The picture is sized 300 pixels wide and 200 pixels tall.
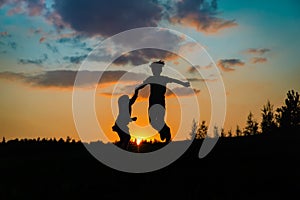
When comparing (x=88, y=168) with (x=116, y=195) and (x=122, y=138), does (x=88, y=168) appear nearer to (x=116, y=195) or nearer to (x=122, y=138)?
(x=122, y=138)

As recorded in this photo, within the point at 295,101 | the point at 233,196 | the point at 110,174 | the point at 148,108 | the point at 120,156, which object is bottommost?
the point at 233,196

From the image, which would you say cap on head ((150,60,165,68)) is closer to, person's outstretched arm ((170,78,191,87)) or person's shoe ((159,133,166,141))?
person's outstretched arm ((170,78,191,87))

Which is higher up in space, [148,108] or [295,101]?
[295,101]

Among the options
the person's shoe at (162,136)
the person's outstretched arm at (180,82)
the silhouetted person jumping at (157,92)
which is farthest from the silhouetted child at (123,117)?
the person's outstretched arm at (180,82)

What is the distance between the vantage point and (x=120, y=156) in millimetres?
17344

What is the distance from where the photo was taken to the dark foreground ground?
439 inches

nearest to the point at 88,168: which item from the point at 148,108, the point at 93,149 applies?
the point at 148,108

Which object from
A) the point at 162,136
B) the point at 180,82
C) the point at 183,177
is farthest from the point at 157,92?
the point at 183,177

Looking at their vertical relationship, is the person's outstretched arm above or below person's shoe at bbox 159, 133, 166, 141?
above

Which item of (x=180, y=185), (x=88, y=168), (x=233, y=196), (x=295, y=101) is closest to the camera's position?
(x=233, y=196)

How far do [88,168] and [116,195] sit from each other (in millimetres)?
4196

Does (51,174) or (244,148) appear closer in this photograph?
(51,174)

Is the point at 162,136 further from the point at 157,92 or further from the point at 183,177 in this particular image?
the point at 183,177

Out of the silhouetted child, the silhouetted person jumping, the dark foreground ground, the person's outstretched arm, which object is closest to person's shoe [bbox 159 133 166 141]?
the silhouetted person jumping
